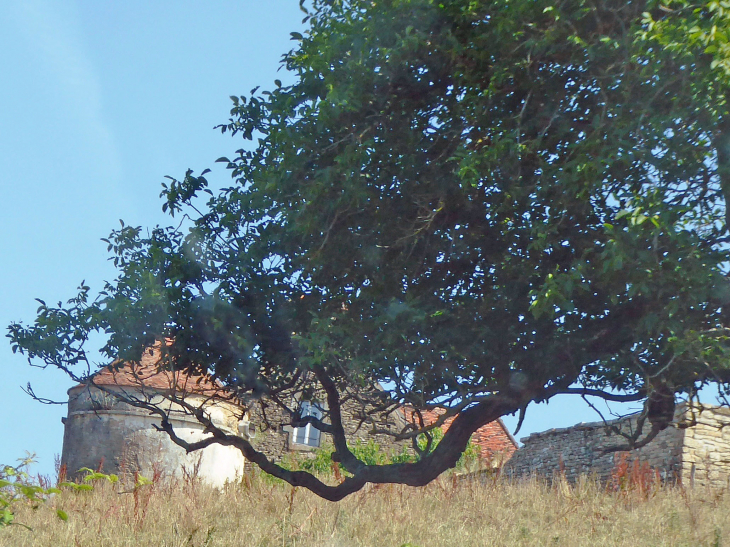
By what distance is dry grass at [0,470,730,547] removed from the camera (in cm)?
1003

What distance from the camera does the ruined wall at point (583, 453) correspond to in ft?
60.7

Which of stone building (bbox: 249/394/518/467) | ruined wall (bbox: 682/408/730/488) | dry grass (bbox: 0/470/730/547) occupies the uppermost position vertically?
stone building (bbox: 249/394/518/467)

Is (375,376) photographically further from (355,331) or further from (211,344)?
(211,344)

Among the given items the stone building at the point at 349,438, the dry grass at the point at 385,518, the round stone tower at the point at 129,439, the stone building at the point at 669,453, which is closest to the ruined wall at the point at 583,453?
the stone building at the point at 669,453

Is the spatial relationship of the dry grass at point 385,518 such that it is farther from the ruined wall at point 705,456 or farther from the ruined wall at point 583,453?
the ruined wall at point 583,453

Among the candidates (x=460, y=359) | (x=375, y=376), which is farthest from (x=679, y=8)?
(x=375, y=376)

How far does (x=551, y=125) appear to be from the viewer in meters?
7.07

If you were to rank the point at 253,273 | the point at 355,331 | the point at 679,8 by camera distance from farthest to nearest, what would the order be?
the point at 253,273 → the point at 355,331 → the point at 679,8

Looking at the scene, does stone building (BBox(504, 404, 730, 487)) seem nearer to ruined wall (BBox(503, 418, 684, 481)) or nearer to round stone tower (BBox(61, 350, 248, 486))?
A: ruined wall (BBox(503, 418, 684, 481))

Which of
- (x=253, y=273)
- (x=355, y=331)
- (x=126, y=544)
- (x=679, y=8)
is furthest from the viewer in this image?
(x=126, y=544)

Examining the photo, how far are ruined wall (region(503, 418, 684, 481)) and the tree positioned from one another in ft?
34.6

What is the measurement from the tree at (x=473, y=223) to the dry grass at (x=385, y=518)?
206cm

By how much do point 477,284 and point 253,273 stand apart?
2.63m

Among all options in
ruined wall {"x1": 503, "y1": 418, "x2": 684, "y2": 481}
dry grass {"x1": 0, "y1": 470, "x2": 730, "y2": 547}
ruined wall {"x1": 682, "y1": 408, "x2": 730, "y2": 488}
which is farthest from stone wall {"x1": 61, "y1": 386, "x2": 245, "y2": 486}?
ruined wall {"x1": 682, "y1": 408, "x2": 730, "y2": 488}
